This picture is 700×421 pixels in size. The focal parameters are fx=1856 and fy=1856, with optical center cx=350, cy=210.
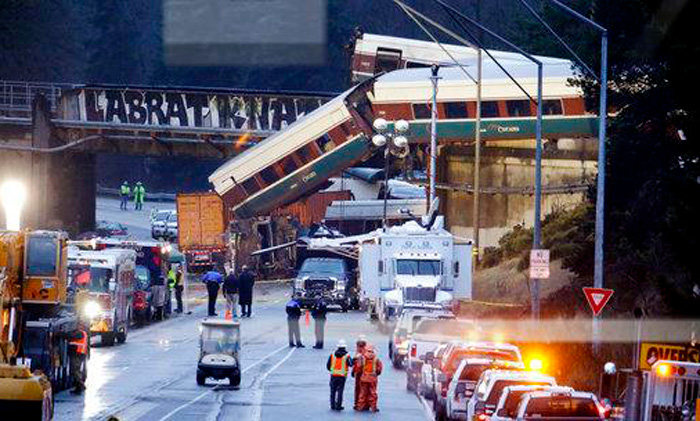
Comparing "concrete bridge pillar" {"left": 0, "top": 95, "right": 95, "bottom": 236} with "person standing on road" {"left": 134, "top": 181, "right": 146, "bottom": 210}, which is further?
"person standing on road" {"left": 134, "top": 181, "right": 146, "bottom": 210}

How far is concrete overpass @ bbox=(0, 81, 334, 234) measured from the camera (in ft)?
266

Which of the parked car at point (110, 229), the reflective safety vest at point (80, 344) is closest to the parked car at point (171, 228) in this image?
the parked car at point (110, 229)

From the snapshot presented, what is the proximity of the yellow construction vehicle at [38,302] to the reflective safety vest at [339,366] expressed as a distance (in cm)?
519

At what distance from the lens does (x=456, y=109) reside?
233ft

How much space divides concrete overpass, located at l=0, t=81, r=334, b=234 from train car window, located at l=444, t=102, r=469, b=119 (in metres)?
11.9

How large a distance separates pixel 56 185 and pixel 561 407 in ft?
214

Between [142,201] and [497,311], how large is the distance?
7305 cm

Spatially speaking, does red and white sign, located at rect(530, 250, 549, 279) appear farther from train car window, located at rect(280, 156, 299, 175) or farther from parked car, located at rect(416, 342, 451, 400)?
train car window, located at rect(280, 156, 299, 175)

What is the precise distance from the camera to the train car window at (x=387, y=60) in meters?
79.4

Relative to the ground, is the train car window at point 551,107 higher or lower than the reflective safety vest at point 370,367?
higher

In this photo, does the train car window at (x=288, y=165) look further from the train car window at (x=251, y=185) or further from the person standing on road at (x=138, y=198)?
the person standing on road at (x=138, y=198)

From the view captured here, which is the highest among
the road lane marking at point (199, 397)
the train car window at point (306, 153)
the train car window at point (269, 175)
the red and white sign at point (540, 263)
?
the train car window at point (306, 153)

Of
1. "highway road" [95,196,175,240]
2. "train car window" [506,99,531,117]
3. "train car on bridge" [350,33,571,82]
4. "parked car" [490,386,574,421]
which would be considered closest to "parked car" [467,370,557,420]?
"parked car" [490,386,574,421]

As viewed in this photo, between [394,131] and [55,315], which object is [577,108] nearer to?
[394,131]
